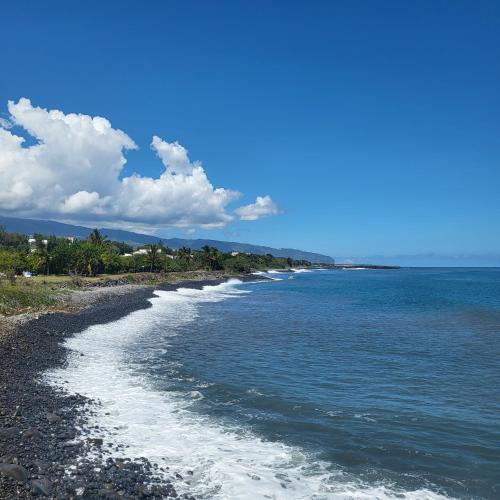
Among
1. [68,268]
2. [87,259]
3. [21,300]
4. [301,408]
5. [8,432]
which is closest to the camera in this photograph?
[8,432]

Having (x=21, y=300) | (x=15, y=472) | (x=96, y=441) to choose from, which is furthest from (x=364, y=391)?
(x=21, y=300)

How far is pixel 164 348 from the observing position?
29016mm

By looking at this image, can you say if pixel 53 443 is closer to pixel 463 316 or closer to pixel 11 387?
pixel 11 387

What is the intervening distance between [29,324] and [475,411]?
Answer: 28.6 meters

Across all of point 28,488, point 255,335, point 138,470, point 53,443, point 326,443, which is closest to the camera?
point 28,488

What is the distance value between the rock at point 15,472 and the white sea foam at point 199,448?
9.17ft

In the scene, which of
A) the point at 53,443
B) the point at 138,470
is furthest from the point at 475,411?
the point at 53,443

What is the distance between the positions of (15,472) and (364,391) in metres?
14.3

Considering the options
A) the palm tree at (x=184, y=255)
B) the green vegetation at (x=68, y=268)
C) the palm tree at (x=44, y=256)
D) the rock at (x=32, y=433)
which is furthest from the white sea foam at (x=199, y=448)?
the palm tree at (x=184, y=255)

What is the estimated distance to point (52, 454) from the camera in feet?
37.7

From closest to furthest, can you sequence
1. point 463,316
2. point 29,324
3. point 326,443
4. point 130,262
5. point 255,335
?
1. point 326,443
2. point 29,324
3. point 255,335
4. point 463,316
5. point 130,262

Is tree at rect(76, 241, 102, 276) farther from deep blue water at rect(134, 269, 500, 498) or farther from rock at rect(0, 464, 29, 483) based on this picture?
rock at rect(0, 464, 29, 483)

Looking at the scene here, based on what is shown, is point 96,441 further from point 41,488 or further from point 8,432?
point 41,488

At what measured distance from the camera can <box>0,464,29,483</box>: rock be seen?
9.70 metres
